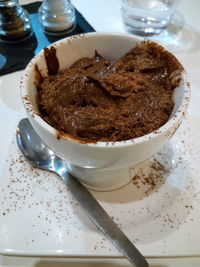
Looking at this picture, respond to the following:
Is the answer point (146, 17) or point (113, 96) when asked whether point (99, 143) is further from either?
point (146, 17)

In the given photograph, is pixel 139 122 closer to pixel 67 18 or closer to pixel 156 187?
pixel 156 187

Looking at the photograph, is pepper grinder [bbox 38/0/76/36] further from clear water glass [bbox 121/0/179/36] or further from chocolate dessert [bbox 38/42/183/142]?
chocolate dessert [bbox 38/42/183/142]

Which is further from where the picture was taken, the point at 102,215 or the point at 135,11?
the point at 135,11

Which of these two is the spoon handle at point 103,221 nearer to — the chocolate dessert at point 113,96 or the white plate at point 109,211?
the white plate at point 109,211

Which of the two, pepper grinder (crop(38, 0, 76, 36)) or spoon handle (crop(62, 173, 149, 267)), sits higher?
pepper grinder (crop(38, 0, 76, 36))

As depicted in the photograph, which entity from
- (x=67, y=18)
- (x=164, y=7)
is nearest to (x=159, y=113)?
(x=67, y=18)

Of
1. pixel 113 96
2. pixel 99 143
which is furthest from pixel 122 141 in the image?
pixel 113 96

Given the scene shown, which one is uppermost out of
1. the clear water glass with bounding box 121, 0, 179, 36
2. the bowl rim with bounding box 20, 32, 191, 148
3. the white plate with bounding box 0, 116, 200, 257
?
the bowl rim with bounding box 20, 32, 191, 148

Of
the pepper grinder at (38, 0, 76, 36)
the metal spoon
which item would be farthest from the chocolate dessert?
the pepper grinder at (38, 0, 76, 36)
